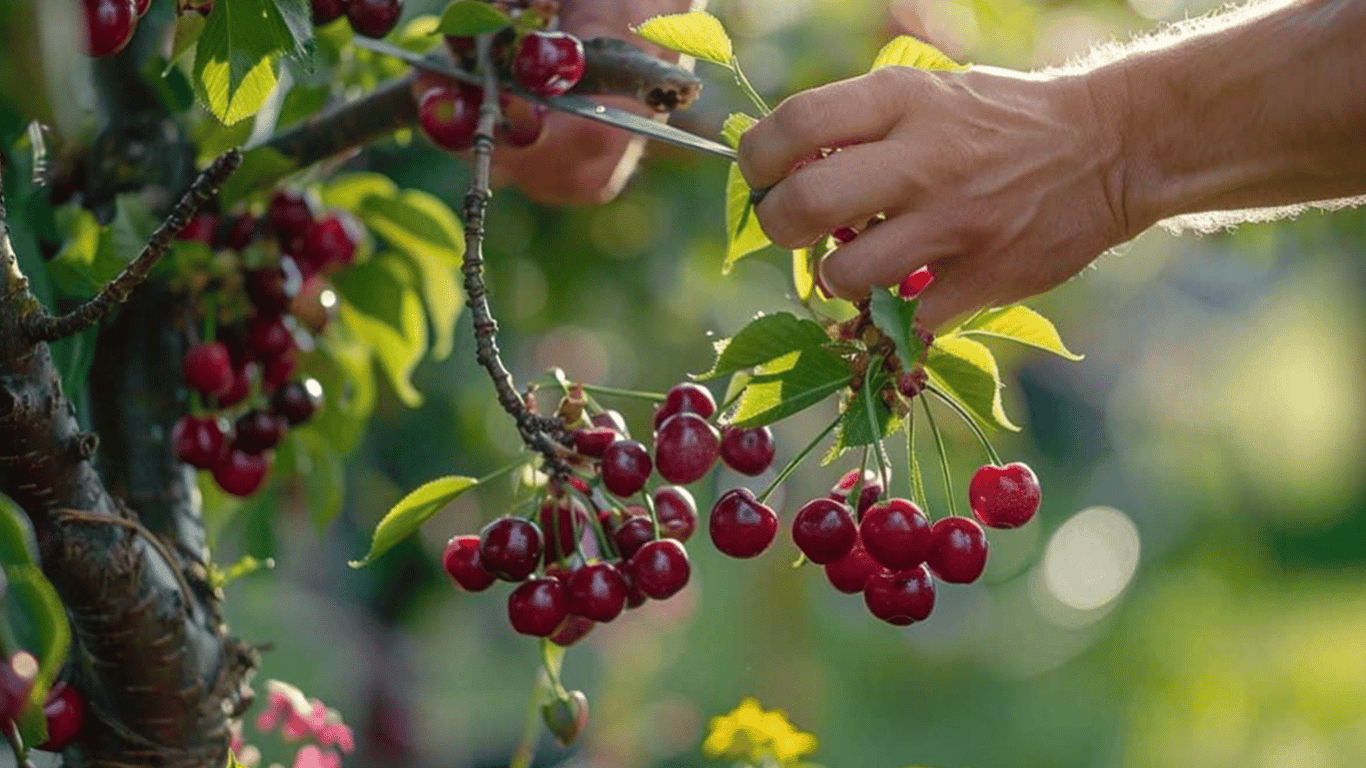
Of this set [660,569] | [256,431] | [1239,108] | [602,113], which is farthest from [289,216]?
[1239,108]

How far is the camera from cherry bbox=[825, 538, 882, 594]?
81 centimetres

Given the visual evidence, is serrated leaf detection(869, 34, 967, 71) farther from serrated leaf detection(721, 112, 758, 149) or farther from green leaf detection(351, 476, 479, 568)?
green leaf detection(351, 476, 479, 568)

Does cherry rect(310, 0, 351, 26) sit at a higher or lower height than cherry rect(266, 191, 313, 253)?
higher

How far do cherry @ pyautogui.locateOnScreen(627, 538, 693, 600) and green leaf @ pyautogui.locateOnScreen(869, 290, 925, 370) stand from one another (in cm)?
14

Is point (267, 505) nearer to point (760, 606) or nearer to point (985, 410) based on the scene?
point (985, 410)

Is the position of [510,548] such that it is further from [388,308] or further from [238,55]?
[388,308]

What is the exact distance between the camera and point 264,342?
1115 millimetres

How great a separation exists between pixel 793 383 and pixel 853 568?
104 mm

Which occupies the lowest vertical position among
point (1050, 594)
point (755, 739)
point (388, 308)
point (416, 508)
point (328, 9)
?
point (1050, 594)

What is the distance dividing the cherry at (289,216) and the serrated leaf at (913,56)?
460 mm

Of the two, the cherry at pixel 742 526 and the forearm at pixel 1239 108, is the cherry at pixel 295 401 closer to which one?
the cherry at pixel 742 526

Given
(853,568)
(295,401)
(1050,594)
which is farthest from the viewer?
(1050,594)

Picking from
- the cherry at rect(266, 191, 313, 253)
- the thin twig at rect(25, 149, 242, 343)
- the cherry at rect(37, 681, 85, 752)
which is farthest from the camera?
the cherry at rect(266, 191, 313, 253)

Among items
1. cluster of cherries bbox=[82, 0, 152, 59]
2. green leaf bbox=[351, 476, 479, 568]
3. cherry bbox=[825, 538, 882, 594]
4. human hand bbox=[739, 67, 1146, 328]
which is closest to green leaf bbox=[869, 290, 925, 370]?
human hand bbox=[739, 67, 1146, 328]
